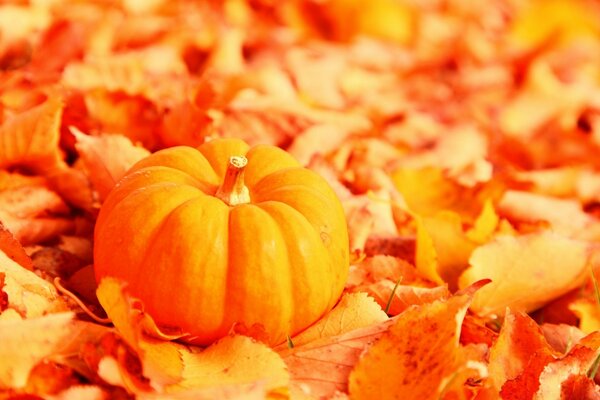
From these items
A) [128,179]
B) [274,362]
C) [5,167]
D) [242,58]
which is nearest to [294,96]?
[242,58]

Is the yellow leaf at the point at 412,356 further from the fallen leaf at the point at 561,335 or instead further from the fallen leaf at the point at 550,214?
the fallen leaf at the point at 550,214

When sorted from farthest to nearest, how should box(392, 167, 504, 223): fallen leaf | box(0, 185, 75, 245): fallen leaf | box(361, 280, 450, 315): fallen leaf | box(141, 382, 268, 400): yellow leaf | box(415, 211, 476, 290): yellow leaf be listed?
box(392, 167, 504, 223): fallen leaf → box(415, 211, 476, 290): yellow leaf → box(0, 185, 75, 245): fallen leaf → box(361, 280, 450, 315): fallen leaf → box(141, 382, 268, 400): yellow leaf

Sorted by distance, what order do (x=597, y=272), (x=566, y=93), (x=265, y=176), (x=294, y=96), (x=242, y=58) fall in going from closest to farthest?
(x=265, y=176) < (x=597, y=272) < (x=294, y=96) < (x=242, y=58) < (x=566, y=93)

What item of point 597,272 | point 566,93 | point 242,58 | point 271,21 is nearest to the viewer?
point 597,272

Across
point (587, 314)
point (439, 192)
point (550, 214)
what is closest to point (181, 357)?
point (587, 314)

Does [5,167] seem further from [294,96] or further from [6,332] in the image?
[294,96]

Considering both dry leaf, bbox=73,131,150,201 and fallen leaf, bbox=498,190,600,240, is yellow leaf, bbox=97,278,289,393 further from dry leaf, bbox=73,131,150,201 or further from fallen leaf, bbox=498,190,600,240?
fallen leaf, bbox=498,190,600,240

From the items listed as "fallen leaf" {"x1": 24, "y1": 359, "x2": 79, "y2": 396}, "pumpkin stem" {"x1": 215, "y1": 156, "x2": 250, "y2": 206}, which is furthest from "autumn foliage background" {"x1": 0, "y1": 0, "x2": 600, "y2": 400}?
"pumpkin stem" {"x1": 215, "y1": 156, "x2": 250, "y2": 206}
